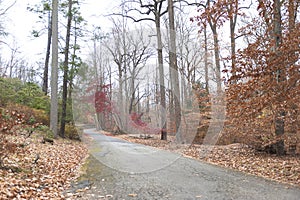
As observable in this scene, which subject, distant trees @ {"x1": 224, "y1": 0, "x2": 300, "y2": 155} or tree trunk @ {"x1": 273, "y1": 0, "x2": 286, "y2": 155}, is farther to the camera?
tree trunk @ {"x1": 273, "y1": 0, "x2": 286, "y2": 155}

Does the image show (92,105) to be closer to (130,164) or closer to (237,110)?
(130,164)

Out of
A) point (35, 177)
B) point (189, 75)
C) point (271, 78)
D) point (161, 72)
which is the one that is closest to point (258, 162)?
point (271, 78)

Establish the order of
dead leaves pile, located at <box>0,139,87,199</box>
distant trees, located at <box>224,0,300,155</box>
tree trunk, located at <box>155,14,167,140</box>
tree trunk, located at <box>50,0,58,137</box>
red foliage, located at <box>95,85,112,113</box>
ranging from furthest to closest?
red foliage, located at <box>95,85,112,113</box>, tree trunk, located at <box>155,14,167,140</box>, tree trunk, located at <box>50,0,58,137</box>, distant trees, located at <box>224,0,300,155</box>, dead leaves pile, located at <box>0,139,87,199</box>

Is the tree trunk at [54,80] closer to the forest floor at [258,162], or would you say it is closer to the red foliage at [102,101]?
the forest floor at [258,162]

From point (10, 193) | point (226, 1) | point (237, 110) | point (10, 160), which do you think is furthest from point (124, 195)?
point (226, 1)

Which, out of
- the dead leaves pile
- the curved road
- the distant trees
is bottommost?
the curved road

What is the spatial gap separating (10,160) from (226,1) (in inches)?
239

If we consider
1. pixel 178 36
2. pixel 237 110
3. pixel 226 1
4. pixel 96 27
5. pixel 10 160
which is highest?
pixel 178 36

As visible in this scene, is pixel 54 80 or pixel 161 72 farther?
pixel 161 72

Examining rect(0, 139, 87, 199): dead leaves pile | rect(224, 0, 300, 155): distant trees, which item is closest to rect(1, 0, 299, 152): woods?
rect(224, 0, 300, 155): distant trees

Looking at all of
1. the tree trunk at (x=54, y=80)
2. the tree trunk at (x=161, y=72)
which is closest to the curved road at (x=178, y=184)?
the tree trunk at (x=54, y=80)

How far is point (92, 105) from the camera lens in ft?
76.3

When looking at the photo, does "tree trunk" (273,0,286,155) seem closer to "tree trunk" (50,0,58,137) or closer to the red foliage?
"tree trunk" (50,0,58,137)

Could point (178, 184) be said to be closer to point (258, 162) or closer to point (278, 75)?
point (278, 75)
